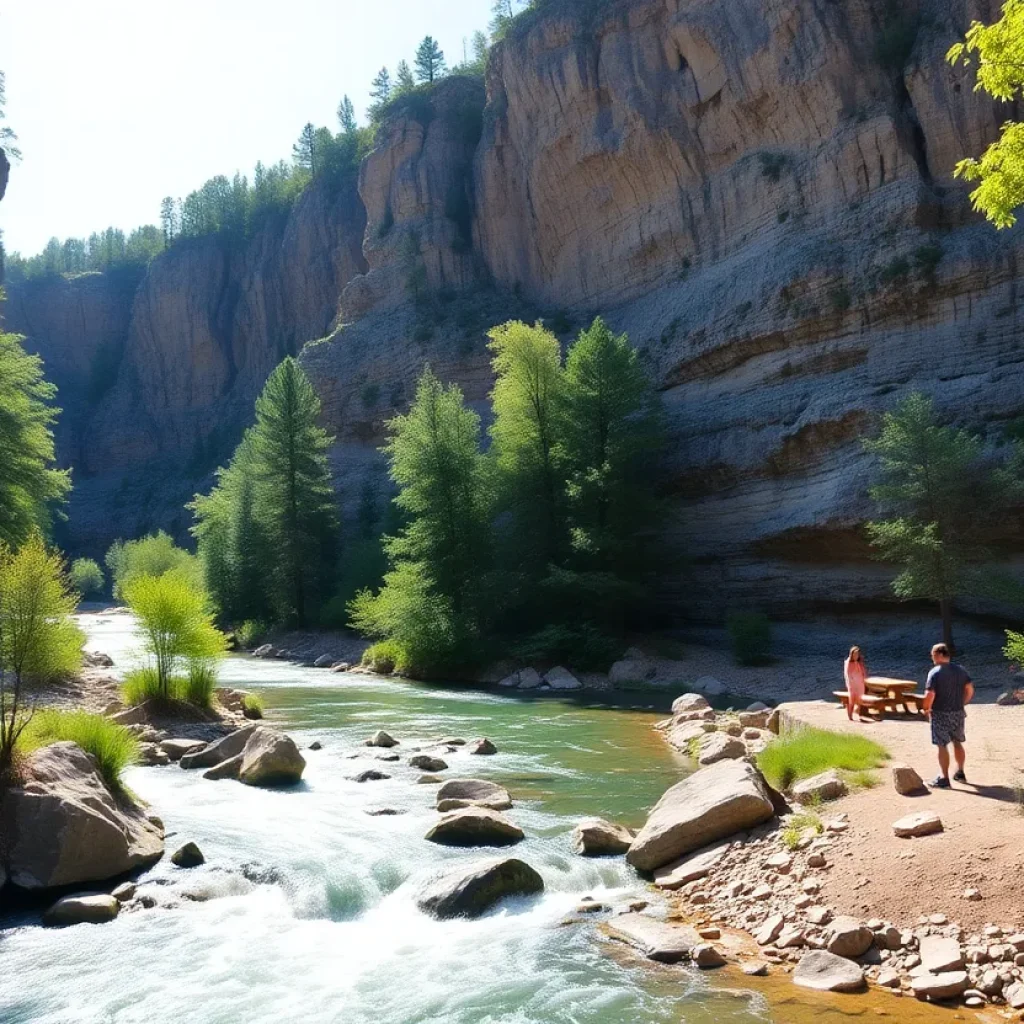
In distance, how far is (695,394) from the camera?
126 ft

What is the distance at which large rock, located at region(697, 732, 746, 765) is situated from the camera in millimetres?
15938

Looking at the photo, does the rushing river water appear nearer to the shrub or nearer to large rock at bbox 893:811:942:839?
large rock at bbox 893:811:942:839

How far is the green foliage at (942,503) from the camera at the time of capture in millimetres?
23922

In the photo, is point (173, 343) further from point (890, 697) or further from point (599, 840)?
point (599, 840)

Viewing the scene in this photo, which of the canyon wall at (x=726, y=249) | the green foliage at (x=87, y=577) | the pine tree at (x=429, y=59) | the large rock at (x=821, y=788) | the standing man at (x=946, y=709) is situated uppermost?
the pine tree at (x=429, y=59)

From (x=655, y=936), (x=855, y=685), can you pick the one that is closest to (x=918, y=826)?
(x=655, y=936)

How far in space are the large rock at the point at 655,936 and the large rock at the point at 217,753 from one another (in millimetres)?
9386

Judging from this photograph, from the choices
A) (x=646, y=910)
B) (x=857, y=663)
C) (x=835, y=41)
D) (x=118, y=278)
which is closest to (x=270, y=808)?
(x=646, y=910)

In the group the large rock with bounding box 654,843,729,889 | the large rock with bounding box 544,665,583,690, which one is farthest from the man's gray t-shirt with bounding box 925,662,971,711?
the large rock with bounding box 544,665,583,690

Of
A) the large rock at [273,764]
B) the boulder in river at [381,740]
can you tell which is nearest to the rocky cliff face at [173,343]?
the boulder in river at [381,740]

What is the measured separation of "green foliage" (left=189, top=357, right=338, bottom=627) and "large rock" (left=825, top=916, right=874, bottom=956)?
138 feet

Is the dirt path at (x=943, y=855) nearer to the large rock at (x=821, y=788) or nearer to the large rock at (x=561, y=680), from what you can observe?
the large rock at (x=821, y=788)

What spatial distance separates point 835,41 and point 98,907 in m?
41.4

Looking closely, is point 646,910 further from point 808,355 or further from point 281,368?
point 281,368
